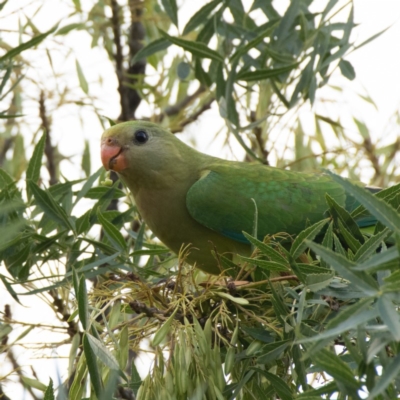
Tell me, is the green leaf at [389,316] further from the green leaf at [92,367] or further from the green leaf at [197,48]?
the green leaf at [197,48]

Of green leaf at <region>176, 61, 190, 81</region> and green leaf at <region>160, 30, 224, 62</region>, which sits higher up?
green leaf at <region>176, 61, 190, 81</region>

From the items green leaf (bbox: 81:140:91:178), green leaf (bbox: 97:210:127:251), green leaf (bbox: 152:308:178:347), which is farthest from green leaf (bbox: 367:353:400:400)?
green leaf (bbox: 81:140:91:178)

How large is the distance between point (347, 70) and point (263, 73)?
0.72 m

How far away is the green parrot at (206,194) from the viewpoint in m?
3.73

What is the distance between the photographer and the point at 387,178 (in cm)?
485

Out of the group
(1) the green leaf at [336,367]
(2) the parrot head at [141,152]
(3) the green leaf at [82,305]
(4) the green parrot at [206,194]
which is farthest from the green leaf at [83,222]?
(1) the green leaf at [336,367]

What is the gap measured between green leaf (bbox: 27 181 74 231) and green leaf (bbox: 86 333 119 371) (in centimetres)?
101

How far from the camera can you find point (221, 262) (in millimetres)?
2949

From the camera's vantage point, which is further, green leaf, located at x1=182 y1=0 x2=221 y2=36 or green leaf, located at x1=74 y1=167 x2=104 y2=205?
green leaf, located at x1=182 y1=0 x2=221 y2=36

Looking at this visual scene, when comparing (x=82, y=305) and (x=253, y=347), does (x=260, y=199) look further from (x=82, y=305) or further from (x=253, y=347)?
(x=82, y=305)

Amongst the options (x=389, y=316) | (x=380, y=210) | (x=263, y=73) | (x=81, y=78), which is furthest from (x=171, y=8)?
(x=389, y=316)

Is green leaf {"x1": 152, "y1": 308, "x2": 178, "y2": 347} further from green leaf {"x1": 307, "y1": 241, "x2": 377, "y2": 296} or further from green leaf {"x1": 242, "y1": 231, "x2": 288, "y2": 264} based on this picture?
green leaf {"x1": 307, "y1": 241, "x2": 377, "y2": 296}

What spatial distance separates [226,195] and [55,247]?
0.94m

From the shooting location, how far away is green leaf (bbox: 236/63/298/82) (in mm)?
3582
